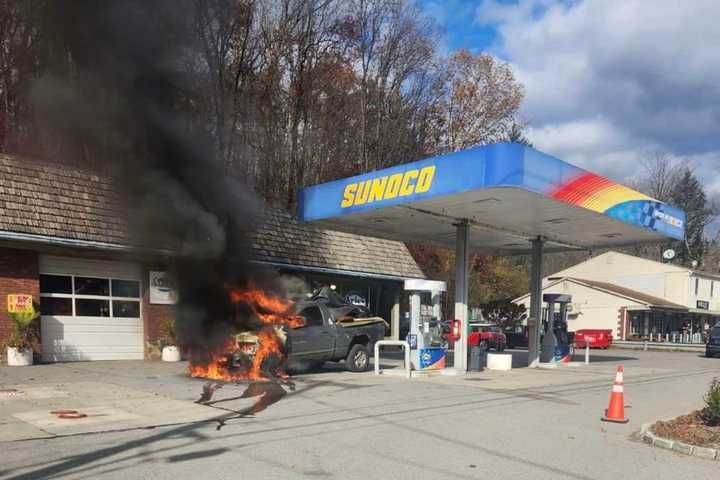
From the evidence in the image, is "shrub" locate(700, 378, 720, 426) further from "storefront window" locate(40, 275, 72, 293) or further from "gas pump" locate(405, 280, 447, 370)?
"storefront window" locate(40, 275, 72, 293)

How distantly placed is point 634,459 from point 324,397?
506cm

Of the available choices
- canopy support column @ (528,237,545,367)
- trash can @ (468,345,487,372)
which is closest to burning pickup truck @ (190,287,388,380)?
trash can @ (468,345,487,372)

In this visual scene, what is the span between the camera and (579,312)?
1679 inches

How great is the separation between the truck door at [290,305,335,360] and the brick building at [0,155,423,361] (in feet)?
12.4

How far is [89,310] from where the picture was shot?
15.4 metres

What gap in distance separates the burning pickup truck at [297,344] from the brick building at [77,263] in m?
3.55

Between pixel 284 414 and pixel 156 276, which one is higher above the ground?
pixel 156 276

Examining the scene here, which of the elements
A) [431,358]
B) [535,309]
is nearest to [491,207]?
[431,358]

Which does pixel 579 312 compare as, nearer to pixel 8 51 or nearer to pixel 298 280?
pixel 298 280

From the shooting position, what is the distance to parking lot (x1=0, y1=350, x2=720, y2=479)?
5.73 meters

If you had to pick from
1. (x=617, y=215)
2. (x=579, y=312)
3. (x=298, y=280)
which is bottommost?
(x=579, y=312)

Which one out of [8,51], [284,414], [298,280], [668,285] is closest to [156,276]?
[298,280]

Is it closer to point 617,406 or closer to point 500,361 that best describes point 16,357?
point 500,361

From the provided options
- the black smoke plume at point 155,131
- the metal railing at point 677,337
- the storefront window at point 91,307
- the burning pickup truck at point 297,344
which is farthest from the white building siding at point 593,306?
the black smoke plume at point 155,131
